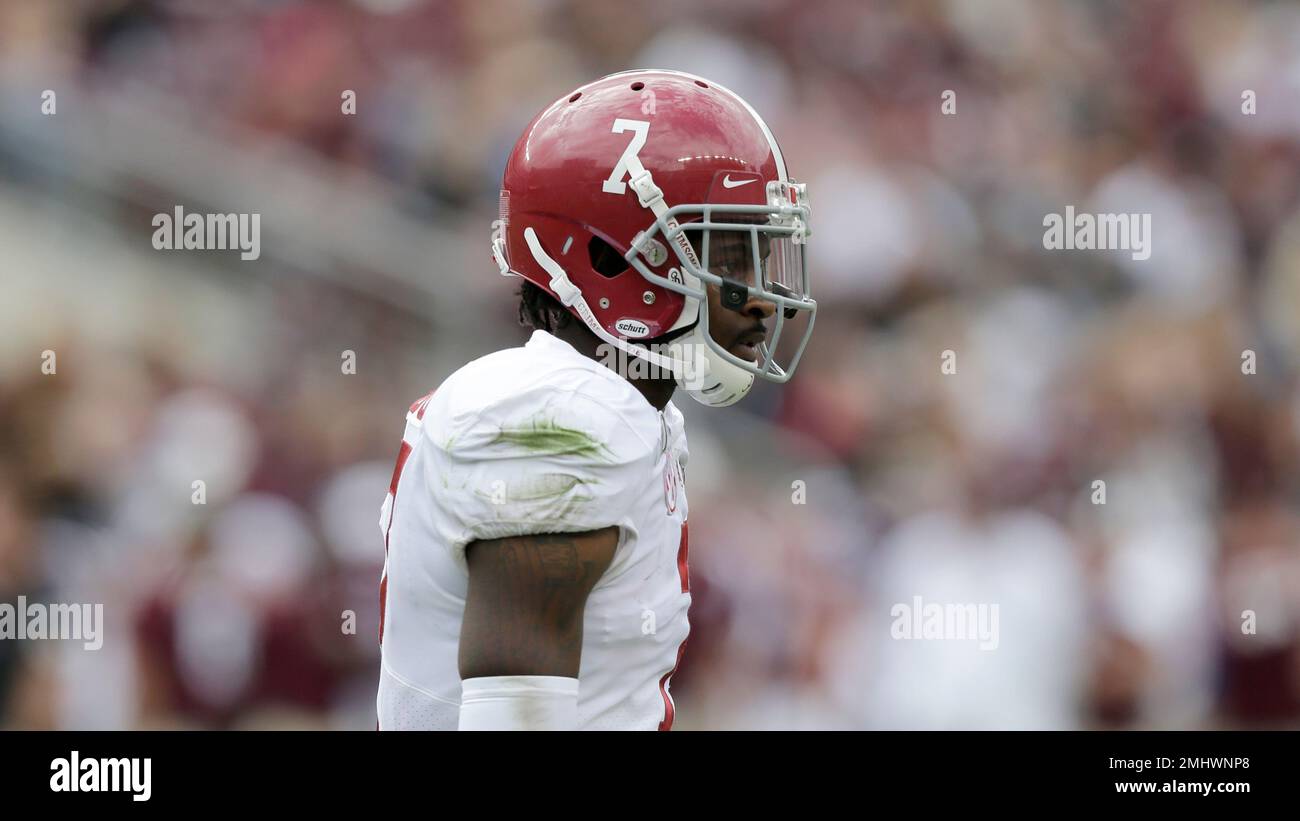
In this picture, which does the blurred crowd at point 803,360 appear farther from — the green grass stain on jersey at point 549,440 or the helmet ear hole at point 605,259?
the green grass stain on jersey at point 549,440

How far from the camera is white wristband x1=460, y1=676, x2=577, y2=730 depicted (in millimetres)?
1735

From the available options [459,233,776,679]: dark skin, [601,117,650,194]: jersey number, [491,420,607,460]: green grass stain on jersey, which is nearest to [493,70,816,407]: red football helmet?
[601,117,650,194]: jersey number

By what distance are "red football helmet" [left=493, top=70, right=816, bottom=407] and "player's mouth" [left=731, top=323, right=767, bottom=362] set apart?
0.06ft

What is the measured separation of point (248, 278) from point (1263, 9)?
3881 mm

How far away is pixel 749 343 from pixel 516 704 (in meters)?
0.67

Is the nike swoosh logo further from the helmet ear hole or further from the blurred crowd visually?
the blurred crowd

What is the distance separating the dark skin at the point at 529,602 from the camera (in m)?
1.75

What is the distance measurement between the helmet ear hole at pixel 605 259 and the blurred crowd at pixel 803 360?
7.94 feet

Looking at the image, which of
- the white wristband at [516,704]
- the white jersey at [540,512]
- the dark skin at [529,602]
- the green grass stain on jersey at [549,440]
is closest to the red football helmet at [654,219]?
the white jersey at [540,512]

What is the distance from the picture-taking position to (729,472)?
197 inches

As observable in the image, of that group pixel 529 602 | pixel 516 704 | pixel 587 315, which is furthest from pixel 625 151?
pixel 516 704

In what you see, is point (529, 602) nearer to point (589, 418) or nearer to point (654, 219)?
point (589, 418)

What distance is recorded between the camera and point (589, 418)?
6.06ft
